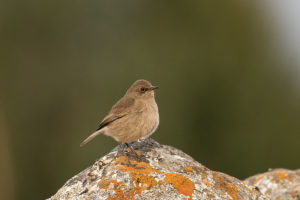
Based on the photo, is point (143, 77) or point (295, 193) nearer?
point (295, 193)

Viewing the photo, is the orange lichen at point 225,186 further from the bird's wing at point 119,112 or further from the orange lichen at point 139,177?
the bird's wing at point 119,112

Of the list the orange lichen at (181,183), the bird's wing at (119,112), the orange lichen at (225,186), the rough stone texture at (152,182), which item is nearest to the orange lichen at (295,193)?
the rough stone texture at (152,182)

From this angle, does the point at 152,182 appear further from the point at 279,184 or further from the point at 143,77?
the point at 143,77

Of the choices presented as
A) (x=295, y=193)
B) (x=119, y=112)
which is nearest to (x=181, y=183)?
(x=295, y=193)

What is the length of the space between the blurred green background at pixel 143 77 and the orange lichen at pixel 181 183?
16339 mm

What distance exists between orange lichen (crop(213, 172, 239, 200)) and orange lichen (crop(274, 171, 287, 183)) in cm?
154

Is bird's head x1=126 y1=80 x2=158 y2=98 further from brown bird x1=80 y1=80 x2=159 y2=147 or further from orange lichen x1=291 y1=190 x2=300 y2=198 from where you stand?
orange lichen x1=291 y1=190 x2=300 y2=198

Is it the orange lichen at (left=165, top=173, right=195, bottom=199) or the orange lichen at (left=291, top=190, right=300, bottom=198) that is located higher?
the orange lichen at (left=165, top=173, right=195, bottom=199)

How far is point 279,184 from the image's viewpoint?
22.4 ft

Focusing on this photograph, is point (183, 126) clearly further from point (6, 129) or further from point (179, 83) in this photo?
point (6, 129)

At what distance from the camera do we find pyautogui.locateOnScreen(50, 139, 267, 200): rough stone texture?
507 cm

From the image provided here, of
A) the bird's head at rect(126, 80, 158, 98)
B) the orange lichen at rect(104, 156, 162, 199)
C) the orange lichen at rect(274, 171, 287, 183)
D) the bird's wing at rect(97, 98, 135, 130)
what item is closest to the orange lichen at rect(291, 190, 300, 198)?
the orange lichen at rect(274, 171, 287, 183)

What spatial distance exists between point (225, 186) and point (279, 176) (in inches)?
69.1

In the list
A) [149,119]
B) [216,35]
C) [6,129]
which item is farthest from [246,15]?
[149,119]
